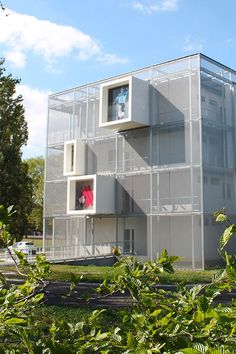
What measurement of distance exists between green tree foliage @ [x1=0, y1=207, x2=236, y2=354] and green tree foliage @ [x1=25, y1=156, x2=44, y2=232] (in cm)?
6440

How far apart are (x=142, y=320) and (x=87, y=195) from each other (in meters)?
30.2

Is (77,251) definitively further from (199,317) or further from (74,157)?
(199,317)

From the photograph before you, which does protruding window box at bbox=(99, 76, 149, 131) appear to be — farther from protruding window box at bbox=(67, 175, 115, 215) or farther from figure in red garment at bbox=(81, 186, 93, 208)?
figure in red garment at bbox=(81, 186, 93, 208)

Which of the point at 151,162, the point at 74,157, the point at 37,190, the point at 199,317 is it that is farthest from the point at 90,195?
the point at 37,190

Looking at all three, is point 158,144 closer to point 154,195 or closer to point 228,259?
point 154,195

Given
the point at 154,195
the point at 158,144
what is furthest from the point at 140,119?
the point at 154,195

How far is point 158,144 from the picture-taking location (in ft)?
97.0

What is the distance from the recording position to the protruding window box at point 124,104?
2981 cm

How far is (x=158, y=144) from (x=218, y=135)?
382 cm

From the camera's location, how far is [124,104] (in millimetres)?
31031

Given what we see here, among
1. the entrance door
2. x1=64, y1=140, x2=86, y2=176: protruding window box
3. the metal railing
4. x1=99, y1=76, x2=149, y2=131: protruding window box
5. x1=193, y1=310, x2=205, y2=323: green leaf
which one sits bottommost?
the metal railing

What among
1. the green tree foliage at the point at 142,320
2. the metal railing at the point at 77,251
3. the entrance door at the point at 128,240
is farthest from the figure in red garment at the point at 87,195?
the green tree foliage at the point at 142,320

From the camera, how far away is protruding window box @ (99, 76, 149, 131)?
2981 cm

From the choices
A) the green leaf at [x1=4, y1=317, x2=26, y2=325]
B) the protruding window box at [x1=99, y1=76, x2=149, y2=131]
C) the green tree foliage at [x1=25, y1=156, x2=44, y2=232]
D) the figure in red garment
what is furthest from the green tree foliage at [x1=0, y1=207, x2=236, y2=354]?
the green tree foliage at [x1=25, y1=156, x2=44, y2=232]
